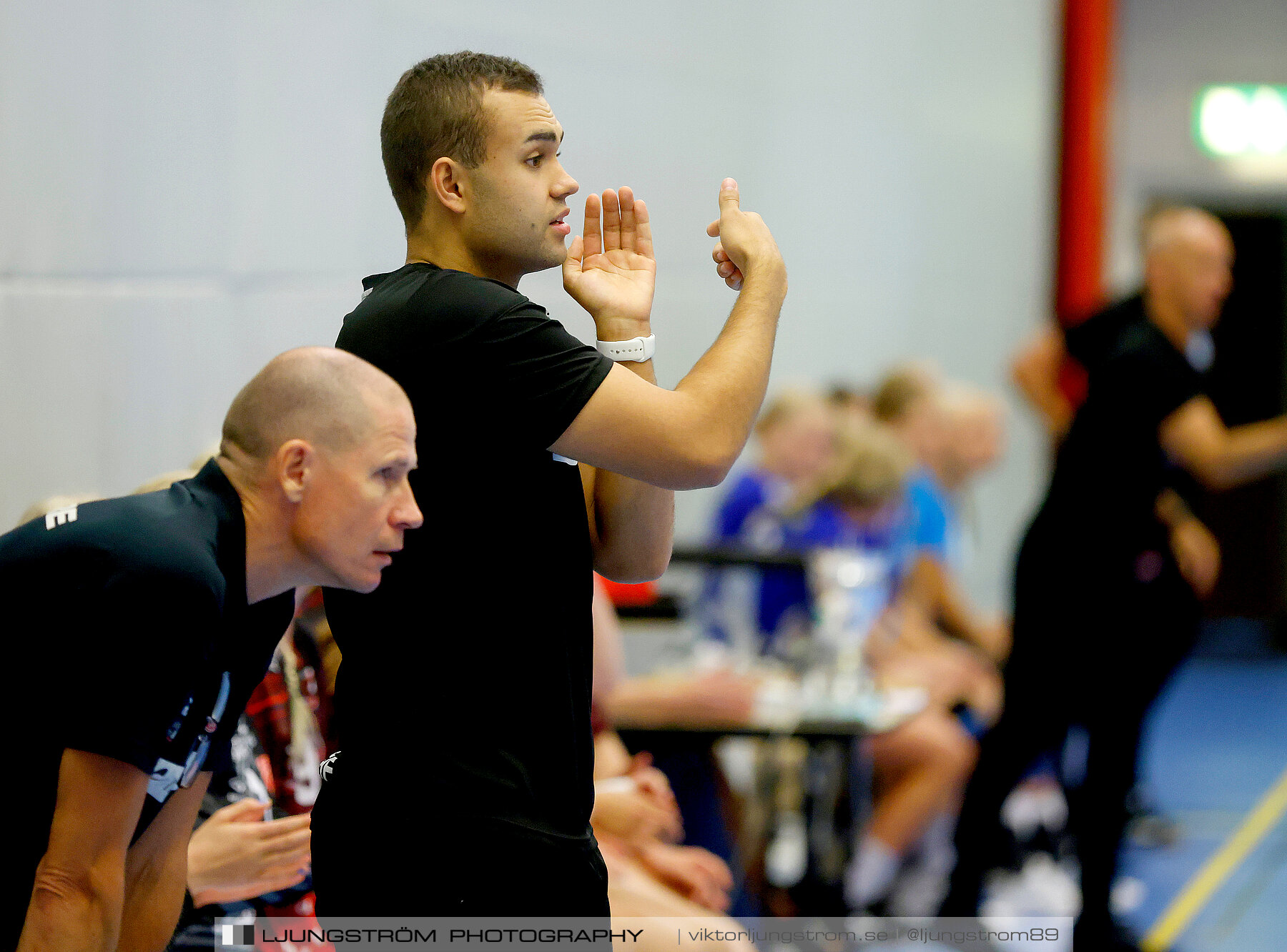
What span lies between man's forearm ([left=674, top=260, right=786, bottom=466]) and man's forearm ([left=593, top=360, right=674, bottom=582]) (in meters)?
0.15

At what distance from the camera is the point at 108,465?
277 cm

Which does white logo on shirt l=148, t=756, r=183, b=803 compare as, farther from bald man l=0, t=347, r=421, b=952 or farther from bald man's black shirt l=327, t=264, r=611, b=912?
bald man's black shirt l=327, t=264, r=611, b=912

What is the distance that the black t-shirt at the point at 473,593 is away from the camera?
1.54 meters

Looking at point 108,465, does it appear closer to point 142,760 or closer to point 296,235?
point 296,235

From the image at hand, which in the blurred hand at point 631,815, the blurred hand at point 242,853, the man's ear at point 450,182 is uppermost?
the man's ear at point 450,182

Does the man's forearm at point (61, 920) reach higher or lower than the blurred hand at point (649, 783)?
higher

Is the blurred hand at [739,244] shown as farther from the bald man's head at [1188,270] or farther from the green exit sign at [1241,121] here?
the green exit sign at [1241,121]

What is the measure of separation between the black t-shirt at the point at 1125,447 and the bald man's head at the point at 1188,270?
12 cm

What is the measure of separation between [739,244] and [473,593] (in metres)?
0.50

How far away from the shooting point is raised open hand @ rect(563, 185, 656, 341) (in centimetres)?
170

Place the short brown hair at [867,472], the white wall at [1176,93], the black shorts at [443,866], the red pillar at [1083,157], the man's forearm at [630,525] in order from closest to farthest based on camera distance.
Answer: the black shorts at [443,866]
the man's forearm at [630,525]
the short brown hair at [867,472]
the red pillar at [1083,157]
the white wall at [1176,93]

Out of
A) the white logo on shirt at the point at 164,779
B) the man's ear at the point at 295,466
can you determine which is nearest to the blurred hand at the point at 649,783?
the white logo on shirt at the point at 164,779

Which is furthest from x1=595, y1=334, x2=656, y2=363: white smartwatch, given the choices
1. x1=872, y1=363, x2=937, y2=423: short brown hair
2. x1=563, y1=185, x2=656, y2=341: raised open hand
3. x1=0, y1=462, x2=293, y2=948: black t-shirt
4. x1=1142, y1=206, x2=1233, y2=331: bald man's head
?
x1=872, y1=363, x2=937, y2=423: short brown hair

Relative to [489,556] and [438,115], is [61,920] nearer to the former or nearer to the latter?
[489,556]
